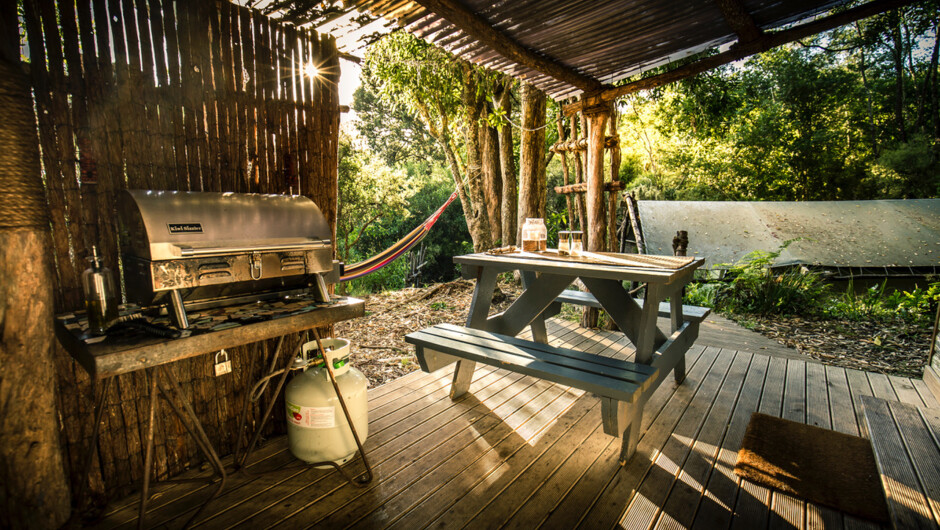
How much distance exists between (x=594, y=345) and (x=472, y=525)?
7.44 ft

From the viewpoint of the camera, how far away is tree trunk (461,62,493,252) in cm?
557

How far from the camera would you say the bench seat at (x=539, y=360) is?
5.73 feet

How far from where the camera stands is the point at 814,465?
6.28 ft

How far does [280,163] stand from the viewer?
7.06 feet

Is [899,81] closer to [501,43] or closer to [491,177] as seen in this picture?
[491,177]

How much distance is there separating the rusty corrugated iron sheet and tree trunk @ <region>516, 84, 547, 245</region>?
1.66 metres

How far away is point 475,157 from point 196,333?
491cm

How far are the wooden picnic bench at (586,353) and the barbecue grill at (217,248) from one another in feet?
2.44

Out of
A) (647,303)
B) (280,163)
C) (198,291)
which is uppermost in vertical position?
(280,163)

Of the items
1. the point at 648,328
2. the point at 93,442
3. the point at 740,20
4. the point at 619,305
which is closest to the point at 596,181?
the point at 740,20

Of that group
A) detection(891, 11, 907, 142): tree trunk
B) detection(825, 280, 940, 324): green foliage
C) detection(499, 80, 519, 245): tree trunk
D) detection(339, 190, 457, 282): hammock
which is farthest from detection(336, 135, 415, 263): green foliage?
detection(891, 11, 907, 142): tree trunk

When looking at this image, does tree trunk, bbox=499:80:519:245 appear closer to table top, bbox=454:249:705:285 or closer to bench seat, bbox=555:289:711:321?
bench seat, bbox=555:289:711:321

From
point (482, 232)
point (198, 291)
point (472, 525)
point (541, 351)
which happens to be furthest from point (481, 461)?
point (482, 232)

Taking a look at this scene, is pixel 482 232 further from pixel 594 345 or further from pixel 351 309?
pixel 351 309
